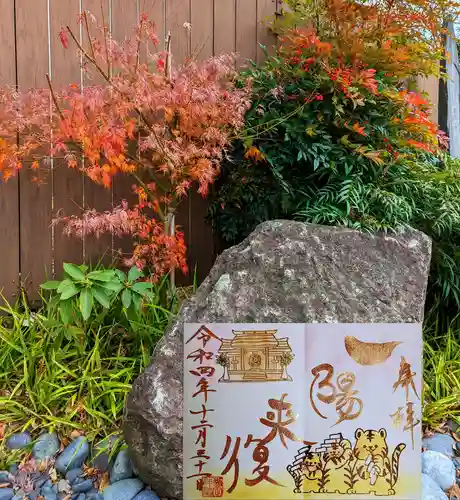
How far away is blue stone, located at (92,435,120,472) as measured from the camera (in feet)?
6.16

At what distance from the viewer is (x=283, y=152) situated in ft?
8.86

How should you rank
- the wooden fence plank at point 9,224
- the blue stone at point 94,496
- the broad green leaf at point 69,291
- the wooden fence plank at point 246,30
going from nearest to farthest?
the blue stone at point 94,496 → the broad green leaf at point 69,291 → the wooden fence plank at point 9,224 → the wooden fence plank at point 246,30

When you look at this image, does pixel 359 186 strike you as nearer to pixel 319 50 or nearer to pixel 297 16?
pixel 319 50

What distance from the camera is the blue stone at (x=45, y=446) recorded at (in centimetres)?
192

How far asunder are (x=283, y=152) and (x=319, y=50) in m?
0.60

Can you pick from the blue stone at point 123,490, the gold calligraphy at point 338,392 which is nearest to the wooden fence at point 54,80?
the blue stone at point 123,490

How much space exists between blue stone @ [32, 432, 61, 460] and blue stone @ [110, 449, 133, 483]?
0.30m

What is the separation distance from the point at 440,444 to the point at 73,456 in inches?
65.5

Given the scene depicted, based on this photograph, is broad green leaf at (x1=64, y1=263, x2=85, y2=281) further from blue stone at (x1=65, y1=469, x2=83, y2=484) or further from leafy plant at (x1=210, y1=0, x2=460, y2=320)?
leafy plant at (x1=210, y1=0, x2=460, y2=320)

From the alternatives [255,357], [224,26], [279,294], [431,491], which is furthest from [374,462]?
[224,26]

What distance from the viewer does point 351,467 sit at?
39.6 inches

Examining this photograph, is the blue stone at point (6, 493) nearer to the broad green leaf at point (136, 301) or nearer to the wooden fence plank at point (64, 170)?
the broad green leaf at point (136, 301)

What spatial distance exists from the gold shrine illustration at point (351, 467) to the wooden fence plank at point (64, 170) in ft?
7.48

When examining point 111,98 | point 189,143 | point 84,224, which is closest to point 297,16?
point 189,143
